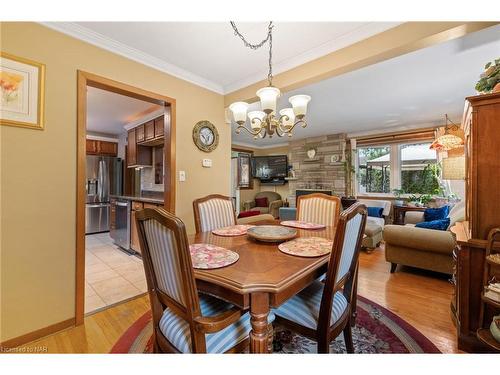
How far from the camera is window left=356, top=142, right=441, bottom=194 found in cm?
474

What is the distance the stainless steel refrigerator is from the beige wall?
3648mm

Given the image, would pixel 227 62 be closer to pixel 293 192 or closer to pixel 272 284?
pixel 272 284

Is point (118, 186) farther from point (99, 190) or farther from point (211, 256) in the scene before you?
point (211, 256)

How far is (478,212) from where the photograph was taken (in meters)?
1.47

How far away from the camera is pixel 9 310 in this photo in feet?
4.99

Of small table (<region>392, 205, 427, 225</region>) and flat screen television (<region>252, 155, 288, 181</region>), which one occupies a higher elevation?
flat screen television (<region>252, 155, 288, 181</region>)

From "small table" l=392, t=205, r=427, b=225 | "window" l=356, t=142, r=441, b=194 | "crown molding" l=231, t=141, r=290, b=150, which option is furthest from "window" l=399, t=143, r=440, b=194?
"crown molding" l=231, t=141, r=290, b=150

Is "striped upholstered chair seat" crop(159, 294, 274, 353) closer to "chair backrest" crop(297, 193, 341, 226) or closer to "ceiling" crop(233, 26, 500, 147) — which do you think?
"chair backrest" crop(297, 193, 341, 226)

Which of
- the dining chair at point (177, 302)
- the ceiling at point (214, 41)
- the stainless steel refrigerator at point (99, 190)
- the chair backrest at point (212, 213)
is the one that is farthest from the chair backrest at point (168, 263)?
the stainless steel refrigerator at point (99, 190)

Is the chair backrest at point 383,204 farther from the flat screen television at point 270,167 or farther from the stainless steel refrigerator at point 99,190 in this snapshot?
the stainless steel refrigerator at point 99,190

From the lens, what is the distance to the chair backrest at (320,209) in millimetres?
2201

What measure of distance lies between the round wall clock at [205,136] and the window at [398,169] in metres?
4.09
